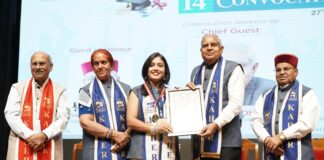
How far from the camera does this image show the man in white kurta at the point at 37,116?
11.5 ft

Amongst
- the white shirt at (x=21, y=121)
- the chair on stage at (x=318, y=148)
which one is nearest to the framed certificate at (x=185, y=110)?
the white shirt at (x=21, y=121)

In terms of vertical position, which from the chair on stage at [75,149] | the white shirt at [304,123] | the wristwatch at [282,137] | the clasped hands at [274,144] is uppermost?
the white shirt at [304,123]

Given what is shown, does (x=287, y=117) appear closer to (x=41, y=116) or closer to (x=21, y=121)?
(x=41, y=116)

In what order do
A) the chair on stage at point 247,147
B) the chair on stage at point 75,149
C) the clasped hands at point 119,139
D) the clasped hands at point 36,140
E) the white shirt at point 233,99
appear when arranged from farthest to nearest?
the chair on stage at point 75,149
the chair on stage at point 247,147
the clasped hands at point 36,140
the clasped hands at point 119,139
the white shirt at point 233,99

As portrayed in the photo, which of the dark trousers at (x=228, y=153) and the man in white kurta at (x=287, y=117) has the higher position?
the man in white kurta at (x=287, y=117)

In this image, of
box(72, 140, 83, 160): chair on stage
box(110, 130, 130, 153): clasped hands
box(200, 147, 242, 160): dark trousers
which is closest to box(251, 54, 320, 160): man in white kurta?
box(200, 147, 242, 160): dark trousers

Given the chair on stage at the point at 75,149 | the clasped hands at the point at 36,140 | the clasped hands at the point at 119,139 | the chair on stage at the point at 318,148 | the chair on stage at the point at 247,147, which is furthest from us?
the chair on stage at the point at 75,149

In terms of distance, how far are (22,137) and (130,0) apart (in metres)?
1.82

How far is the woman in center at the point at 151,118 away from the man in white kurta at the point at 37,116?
0.64m

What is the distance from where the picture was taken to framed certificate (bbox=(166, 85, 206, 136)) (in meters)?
3.17

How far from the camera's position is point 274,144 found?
3.17 metres

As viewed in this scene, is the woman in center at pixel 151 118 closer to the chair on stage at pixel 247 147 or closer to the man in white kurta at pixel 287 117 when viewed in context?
the man in white kurta at pixel 287 117

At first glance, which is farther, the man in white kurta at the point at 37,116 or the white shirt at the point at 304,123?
the man in white kurta at the point at 37,116

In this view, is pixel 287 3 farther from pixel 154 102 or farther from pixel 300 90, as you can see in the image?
pixel 154 102
